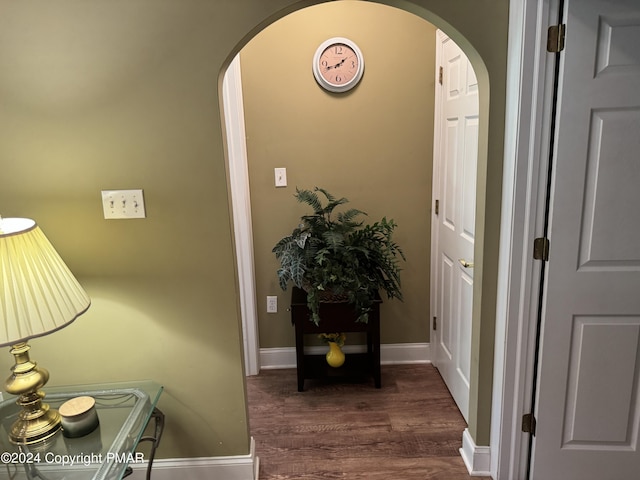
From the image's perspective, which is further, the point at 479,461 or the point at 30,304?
the point at 479,461

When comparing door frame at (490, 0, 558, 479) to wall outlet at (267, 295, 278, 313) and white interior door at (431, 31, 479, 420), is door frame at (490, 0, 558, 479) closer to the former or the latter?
white interior door at (431, 31, 479, 420)

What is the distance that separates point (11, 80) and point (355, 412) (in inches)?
85.7

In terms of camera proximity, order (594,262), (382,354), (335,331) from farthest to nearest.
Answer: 1. (382,354)
2. (335,331)
3. (594,262)

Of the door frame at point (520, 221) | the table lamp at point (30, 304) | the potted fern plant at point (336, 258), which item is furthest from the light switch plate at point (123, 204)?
the door frame at point (520, 221)

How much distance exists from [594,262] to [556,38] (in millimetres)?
807

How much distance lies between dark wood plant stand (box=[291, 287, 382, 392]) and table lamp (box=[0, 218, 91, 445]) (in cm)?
131

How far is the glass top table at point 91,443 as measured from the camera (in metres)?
1.31

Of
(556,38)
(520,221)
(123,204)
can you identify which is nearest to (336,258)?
(520,221)

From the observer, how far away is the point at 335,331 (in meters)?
2.51

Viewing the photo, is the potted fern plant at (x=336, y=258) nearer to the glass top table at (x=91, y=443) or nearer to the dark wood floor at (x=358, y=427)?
the dark wood floor at (x=358, y=427)

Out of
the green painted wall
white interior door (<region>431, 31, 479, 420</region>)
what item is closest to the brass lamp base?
the green painted wall

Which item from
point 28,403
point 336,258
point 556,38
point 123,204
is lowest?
point 28,403

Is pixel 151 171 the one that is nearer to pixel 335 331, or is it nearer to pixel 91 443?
pixel 91 443

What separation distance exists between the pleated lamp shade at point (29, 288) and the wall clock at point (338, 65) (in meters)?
1.72
